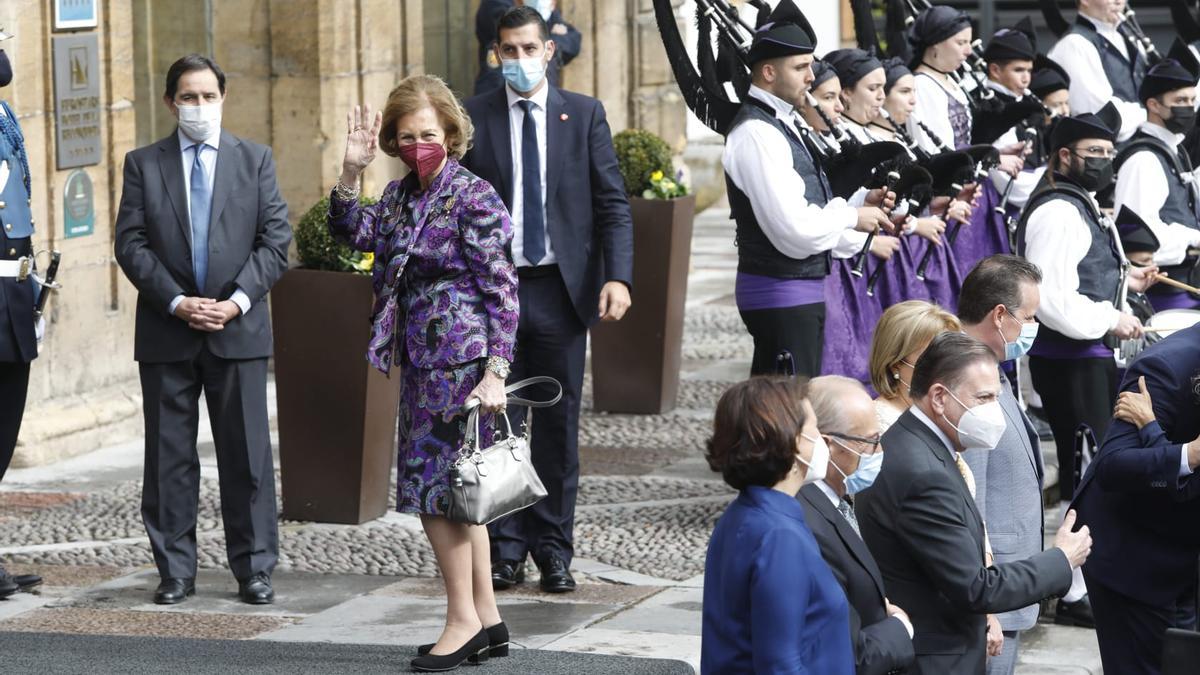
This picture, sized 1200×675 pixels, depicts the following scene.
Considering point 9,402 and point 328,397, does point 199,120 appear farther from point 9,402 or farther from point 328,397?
point 328,397

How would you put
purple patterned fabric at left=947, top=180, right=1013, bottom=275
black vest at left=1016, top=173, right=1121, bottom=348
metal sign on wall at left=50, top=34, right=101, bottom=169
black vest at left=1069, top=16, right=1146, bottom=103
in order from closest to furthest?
1. black vest at left=1016, top=173, right=1121, bottom=348
2. metal sign on wall at left=50, top=34, right=101, bottom=169
3. purple patterned fabric at left=947, top=180, right=1013, bottom=275
4. black vest at left=1069, top=16, right=1146, bottom=103

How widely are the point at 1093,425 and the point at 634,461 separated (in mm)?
2543

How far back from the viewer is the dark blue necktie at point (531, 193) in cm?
741

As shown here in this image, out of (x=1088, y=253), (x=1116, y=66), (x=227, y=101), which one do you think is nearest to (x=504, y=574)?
(x=1088, y=253)

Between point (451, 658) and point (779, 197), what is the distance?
8.00 feet

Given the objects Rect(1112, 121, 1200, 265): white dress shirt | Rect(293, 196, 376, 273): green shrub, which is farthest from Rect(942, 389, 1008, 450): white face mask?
Rect(1112, 121, 1200, 265): white dress shirt

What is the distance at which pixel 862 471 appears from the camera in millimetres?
4512

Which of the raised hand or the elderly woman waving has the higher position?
the raised hand

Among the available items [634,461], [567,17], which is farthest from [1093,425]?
[567,17]

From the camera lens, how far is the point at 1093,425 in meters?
8.32

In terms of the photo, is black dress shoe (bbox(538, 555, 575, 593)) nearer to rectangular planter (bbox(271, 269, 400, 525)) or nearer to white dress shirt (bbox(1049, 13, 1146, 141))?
rectangular planter (bbox(271, 269, 400, 525))

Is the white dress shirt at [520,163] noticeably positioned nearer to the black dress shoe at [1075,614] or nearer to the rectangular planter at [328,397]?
the rectangular planter at [328,397]

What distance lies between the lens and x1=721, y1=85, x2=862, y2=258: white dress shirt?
7.76 metres

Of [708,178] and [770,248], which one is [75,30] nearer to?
[770,248]
